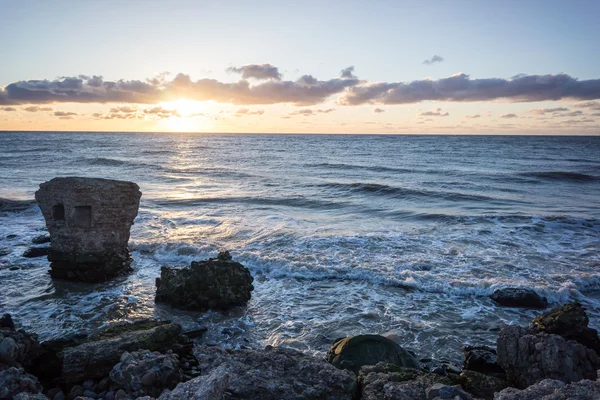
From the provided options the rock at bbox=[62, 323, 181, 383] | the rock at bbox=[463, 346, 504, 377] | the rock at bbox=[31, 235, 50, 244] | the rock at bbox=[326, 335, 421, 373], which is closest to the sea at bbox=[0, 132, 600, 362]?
the rock at bbox=[31, 235, 50, 244]

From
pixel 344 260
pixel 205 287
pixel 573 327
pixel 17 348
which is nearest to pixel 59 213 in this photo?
pixel 205 287

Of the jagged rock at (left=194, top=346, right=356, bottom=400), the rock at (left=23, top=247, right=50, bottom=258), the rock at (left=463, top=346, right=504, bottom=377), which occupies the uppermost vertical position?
the jagged rock at (left=194, top=346, right=356, bottom=400)

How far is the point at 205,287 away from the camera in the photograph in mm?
9820

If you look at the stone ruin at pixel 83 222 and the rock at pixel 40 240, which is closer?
the stone ruin at pixel 83 222

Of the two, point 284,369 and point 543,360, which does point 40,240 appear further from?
point 543,360

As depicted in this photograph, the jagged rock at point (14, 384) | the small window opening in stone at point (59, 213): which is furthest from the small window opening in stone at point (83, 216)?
the jagged rock at point (14, 384)

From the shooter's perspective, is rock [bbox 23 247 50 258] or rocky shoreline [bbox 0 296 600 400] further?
rock [bbox 23 247 50 258]

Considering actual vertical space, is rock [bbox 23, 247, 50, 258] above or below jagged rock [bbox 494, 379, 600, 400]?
below

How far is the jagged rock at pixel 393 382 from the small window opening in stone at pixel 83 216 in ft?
28.9

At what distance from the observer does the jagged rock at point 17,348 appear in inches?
243

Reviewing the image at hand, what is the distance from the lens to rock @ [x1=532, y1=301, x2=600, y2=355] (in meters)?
7.14

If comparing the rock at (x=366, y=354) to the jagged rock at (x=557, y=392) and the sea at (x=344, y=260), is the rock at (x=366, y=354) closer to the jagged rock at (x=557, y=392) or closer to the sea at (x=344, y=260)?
the sea at (x=344, y=260)

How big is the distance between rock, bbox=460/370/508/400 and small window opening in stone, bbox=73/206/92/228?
10048 millimetres

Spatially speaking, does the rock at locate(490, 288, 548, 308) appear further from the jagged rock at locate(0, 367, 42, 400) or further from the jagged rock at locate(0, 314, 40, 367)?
the jagged rock at locate(0, 314, 40, 367)
